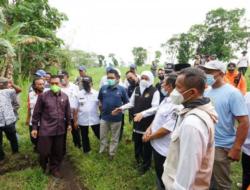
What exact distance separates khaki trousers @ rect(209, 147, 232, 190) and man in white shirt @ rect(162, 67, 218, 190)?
2.87ft

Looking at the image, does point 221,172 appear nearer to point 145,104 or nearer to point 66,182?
point 145,104

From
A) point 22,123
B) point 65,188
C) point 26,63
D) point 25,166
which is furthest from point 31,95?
point 26,63

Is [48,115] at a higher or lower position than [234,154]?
higher

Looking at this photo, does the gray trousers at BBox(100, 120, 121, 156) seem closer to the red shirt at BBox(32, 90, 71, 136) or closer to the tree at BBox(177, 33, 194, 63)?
the red shirt at BBox(32, 90, 71, 136)

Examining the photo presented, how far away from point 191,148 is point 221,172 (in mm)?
1276

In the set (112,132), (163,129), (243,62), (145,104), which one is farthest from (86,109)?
(243,62)

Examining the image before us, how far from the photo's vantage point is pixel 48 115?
290 cm

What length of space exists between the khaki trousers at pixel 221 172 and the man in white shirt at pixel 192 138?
874mm

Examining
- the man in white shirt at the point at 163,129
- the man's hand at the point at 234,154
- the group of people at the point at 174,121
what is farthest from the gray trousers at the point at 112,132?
the man's hand at the point at 234,154

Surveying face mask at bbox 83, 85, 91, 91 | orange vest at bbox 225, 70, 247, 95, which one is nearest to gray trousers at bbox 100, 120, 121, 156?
face mask at bbox 83, 85, 91, 91

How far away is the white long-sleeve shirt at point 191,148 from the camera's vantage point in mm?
1050

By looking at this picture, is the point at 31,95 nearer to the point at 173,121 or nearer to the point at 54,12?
the point at 173,121

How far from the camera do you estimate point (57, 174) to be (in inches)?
118

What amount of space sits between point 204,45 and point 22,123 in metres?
29.4
